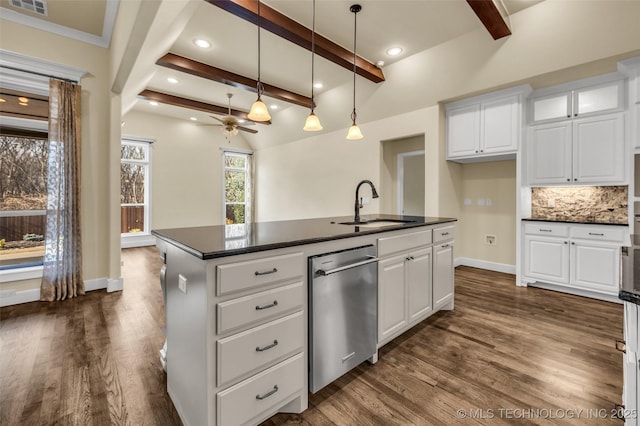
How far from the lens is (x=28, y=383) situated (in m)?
1.81

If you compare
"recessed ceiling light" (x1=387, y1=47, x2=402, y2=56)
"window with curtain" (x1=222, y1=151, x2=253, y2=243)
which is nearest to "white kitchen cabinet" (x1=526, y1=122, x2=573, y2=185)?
"recessed ceiling light" (x1=387, y1=47, x2=402, y2=56)

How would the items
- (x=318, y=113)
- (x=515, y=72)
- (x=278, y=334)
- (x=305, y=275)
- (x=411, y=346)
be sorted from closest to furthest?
1. (x=278, y=334)
2. (x=305, y=275)
3. (x=411, y=346)
4. (x=515, y=72)
5. (x=318, y=113)

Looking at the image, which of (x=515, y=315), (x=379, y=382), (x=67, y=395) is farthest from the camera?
Answer: (x=515, y=315)

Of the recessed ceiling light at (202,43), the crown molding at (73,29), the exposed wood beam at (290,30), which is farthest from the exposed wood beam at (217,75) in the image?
the exposed wood beam at (290,30)

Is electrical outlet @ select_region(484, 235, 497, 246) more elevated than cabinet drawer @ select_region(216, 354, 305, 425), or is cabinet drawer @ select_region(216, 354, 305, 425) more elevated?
electrical outlet @ select_region(484, 235, 497, 246)

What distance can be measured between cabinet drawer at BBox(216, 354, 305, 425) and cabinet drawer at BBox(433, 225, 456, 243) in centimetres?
172

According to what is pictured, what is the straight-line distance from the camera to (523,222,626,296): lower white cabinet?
3268 millimetres

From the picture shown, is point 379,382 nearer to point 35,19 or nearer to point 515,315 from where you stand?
point 515,315

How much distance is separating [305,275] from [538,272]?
373 centimetres

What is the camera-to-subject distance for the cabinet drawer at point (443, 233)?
2.67m

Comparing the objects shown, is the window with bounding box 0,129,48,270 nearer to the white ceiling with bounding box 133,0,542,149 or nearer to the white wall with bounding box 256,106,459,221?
the white ceiling with bounding box 133,0,542,149

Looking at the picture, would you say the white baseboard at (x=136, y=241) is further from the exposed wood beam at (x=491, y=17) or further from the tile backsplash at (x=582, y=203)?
the tile backsplash at (x=582, y=203)

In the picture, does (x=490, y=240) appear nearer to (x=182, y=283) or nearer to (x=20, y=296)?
(x=182, y=283)

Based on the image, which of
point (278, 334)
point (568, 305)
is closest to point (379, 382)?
point (278, 334)
